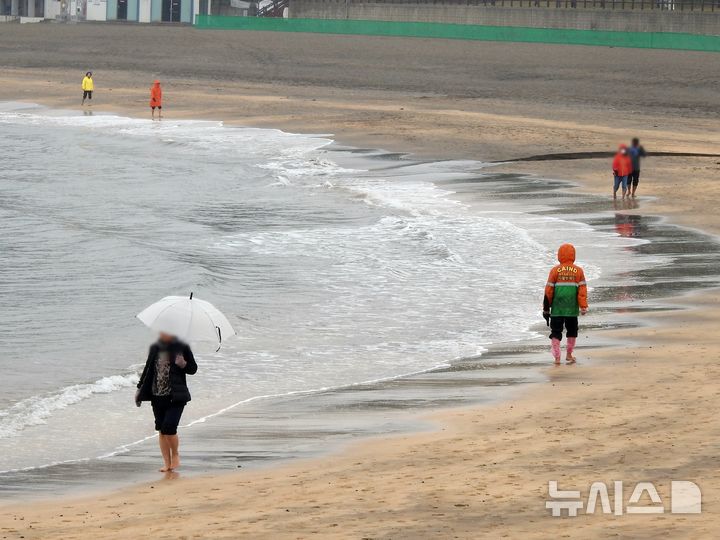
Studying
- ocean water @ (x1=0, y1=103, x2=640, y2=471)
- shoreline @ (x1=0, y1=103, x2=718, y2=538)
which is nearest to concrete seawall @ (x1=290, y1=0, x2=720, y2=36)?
ocean water @ (x1=0, y1=103, x2=640, y2=471)

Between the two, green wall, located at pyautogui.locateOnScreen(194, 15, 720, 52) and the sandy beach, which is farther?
green wall, located at pyautogui.locateOnScreen(194, 15, 720, 52)

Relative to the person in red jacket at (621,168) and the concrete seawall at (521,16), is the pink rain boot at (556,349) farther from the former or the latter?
the concrete seawall at (521,16)

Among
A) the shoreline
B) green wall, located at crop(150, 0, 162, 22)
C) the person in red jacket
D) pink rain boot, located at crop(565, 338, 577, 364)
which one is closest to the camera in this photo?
the shoreline

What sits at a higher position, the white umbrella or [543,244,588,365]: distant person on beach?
the white umbrella

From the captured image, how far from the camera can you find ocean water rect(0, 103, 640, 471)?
44.1 feet

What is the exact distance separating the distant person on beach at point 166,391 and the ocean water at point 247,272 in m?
1.09

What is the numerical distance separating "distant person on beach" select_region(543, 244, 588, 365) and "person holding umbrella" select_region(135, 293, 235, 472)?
15.2ft

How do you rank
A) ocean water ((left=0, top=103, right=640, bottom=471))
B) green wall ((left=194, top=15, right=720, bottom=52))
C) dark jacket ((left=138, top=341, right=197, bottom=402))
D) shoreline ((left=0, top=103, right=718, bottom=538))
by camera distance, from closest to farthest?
1. shoreline ((left=0, top=103, right=718, bottom=538))
2. dark jacket ((left=138, top=341, right=197, bottom=402))
3. ocean water ((left=0, top=103, right=640, bottom=471))
4. green wall ((left=194, top=15, right=720, bottom=52))

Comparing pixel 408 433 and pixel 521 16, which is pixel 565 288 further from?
pixel 521 16

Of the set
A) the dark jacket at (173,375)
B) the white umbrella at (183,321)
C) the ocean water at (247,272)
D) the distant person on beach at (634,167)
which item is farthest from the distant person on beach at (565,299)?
the distant person on beach at (634,167)

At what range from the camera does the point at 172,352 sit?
9.95 metres

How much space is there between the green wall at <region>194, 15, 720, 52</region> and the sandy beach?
2337mm

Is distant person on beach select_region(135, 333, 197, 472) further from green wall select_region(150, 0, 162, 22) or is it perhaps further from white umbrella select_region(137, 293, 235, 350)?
green wall select_region(150, 0, 162, 22)

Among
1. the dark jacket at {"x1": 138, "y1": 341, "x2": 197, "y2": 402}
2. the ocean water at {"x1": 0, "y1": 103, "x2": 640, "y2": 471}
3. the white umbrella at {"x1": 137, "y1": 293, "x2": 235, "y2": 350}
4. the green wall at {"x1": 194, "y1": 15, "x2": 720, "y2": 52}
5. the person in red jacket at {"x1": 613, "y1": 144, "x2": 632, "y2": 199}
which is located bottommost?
the ocean water at {"x1": 0, "y1": 103, "x2": 640, "y2": 471}
